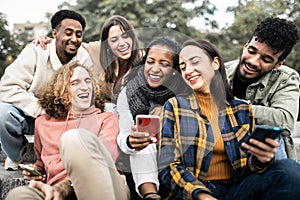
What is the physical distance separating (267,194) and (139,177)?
0.62 m

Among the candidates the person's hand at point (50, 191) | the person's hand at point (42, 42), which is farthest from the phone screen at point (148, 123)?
the person's hand at point (42, 42)

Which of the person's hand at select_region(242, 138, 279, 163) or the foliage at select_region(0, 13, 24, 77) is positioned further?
the foliage at select_region(0, 13, 24, 77)

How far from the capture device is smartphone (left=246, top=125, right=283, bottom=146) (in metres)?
1.76

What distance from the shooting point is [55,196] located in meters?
1.96

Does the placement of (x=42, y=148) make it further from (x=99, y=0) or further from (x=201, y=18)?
(x=201, y=18)

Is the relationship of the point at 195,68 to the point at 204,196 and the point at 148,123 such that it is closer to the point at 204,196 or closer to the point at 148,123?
the point at 148,123

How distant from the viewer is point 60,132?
2.34 metres

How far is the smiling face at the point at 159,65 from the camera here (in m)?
2.13

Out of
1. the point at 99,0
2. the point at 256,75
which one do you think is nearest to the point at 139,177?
the point at 256,75

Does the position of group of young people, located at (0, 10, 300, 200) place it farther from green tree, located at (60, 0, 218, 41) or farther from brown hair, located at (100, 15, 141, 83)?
green tree, located at (60, 0, 218, 41)

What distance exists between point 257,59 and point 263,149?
83cm

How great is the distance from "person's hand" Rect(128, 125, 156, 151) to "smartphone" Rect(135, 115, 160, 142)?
2 cm

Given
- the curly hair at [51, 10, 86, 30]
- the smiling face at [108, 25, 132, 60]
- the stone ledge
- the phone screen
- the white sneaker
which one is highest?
the curly hair at [51, 10, 86, 30]

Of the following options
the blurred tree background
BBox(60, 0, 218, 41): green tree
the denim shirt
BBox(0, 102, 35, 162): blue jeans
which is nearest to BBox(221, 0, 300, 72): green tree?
the blurred tree background
